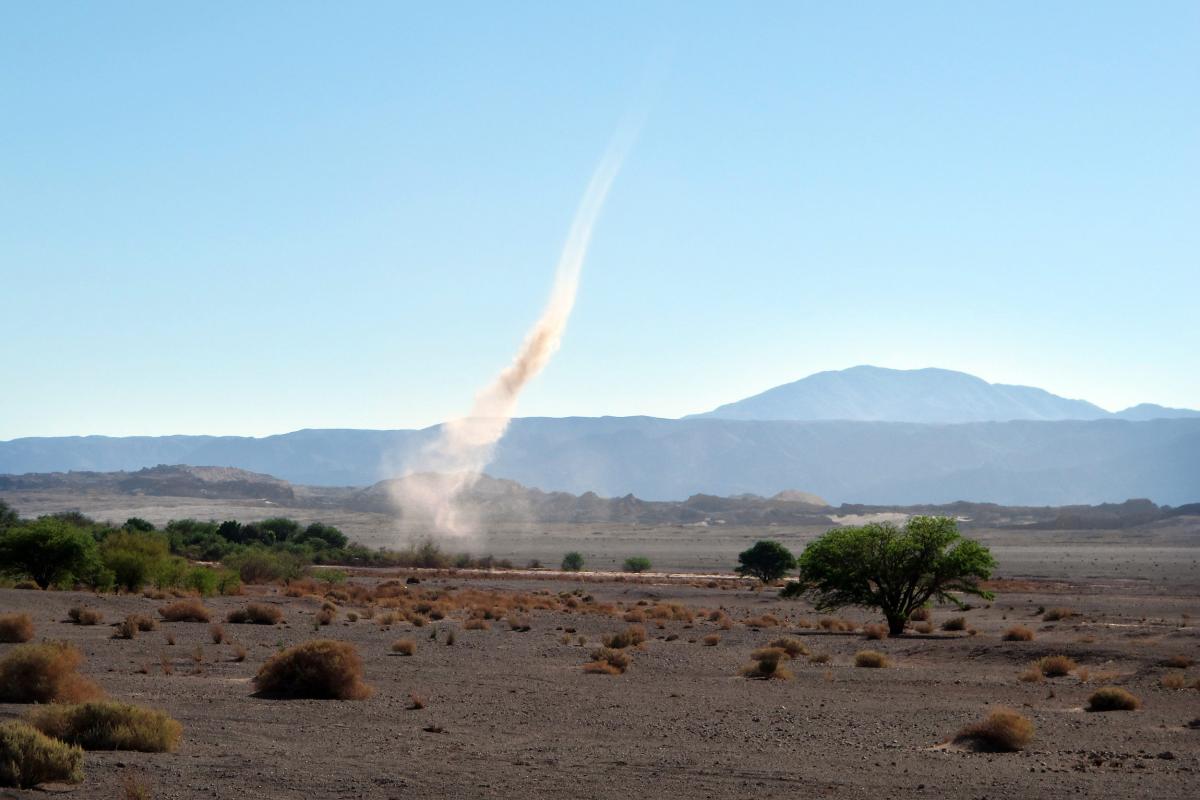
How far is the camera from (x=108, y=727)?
14.4 metres

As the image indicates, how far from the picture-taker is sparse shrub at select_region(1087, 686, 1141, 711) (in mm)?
21172

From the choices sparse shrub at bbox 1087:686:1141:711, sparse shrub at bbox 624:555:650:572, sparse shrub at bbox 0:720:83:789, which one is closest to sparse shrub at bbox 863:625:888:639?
sparse shrub at bbox 1087:686:1141:711

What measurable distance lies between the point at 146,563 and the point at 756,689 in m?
29.1

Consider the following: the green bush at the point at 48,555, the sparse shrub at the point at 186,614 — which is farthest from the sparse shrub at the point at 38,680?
the green bush at the point at 48,555

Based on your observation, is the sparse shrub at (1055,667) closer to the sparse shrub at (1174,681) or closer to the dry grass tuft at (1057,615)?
the sparse shrub at (1174,681)

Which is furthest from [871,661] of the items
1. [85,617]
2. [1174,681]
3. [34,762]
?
[34,762]

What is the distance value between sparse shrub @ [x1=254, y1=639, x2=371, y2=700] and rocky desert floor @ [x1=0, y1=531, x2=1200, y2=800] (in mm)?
401

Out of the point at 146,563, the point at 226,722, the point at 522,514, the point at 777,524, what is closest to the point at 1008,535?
the point at 777,524

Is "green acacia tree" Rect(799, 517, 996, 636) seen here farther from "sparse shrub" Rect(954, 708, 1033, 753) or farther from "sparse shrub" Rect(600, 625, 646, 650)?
"sparse shrub" Rect(954, 708, 1033, 753)

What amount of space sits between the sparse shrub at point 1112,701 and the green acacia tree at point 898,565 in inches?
675

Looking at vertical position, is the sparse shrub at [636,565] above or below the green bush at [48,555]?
below

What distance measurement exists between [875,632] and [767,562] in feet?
135

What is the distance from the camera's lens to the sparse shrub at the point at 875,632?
122ft

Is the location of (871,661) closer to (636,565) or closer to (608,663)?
(608,663)
